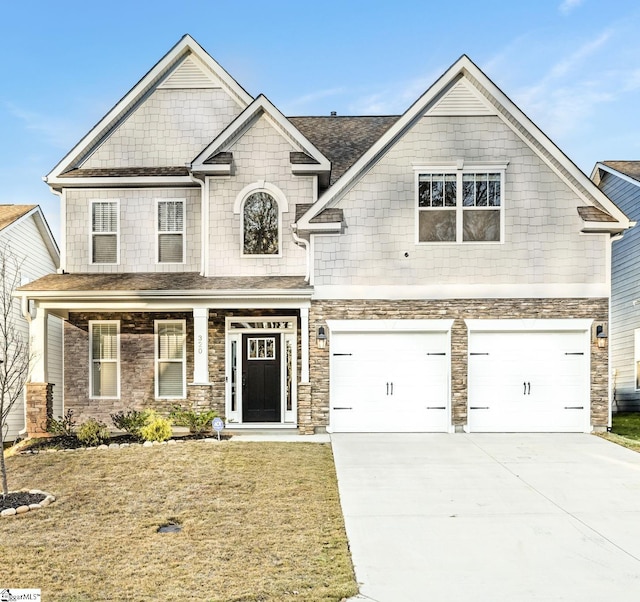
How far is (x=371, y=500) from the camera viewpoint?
9.30m

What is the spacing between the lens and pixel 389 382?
14.6 m

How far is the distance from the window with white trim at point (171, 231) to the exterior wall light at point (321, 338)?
161 inches

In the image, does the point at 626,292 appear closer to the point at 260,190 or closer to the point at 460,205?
the point at 460,205

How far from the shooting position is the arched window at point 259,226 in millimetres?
15797

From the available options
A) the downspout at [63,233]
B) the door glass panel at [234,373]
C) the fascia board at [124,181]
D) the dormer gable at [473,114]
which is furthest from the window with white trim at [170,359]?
the dormer gable at [473,114]

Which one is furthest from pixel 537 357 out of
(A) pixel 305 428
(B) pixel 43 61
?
(B) pixel 43 61

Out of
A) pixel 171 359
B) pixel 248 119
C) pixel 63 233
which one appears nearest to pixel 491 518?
pixel 171 359

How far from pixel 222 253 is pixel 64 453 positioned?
5604 millimetres

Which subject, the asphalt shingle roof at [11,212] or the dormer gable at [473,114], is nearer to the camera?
the dormer gable at [473,114]

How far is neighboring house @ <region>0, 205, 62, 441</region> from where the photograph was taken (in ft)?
55.0

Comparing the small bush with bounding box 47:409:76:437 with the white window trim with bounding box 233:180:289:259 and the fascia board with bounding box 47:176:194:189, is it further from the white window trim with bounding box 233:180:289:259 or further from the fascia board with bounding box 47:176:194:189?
the fascia board with bounding box 47:176:194:189

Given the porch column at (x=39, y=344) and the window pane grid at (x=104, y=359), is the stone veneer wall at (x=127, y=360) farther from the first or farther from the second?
the porch column at (x=39, y=344)

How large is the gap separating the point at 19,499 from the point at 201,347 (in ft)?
19.4

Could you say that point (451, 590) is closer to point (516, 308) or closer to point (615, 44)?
point (516, 308)
